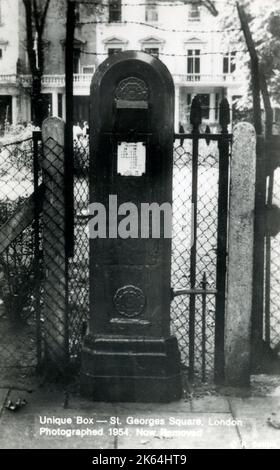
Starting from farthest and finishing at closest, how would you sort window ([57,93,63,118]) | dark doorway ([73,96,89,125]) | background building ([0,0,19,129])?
window ([57,93,63,118]) < dark doorway ([73,96,89,125]) < background building ([0,0,19,129])

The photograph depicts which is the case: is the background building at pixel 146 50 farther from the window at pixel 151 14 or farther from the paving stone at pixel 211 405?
the paving stone at pixel 211 405

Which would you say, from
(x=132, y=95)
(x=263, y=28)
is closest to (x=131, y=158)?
(x=132, y=95)

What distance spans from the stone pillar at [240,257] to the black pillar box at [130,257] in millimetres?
453

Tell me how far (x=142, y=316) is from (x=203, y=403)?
0.77m

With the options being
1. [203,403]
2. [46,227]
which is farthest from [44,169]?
[203,403]

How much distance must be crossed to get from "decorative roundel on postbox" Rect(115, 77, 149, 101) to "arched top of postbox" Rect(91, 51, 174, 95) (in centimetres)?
3

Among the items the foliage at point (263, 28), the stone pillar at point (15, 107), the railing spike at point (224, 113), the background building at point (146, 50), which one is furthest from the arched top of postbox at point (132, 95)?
the stone pillar at point (15, 107)

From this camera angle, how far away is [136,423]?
12.8ft

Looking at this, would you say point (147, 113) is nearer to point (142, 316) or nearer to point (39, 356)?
point (142, 316)

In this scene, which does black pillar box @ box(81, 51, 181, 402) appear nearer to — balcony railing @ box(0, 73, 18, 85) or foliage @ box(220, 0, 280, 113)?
foliage @ box(220, 0, 280, 113)

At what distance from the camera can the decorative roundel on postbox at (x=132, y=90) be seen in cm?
389

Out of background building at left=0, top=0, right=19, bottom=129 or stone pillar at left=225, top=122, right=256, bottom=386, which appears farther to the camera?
background building at left=0, top=0, right=19, bottom=129

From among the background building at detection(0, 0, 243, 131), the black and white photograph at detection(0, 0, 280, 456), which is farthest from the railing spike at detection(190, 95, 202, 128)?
the background building at detection(0, 0, 243, 131)

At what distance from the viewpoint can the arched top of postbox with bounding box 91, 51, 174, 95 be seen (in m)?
3.84
